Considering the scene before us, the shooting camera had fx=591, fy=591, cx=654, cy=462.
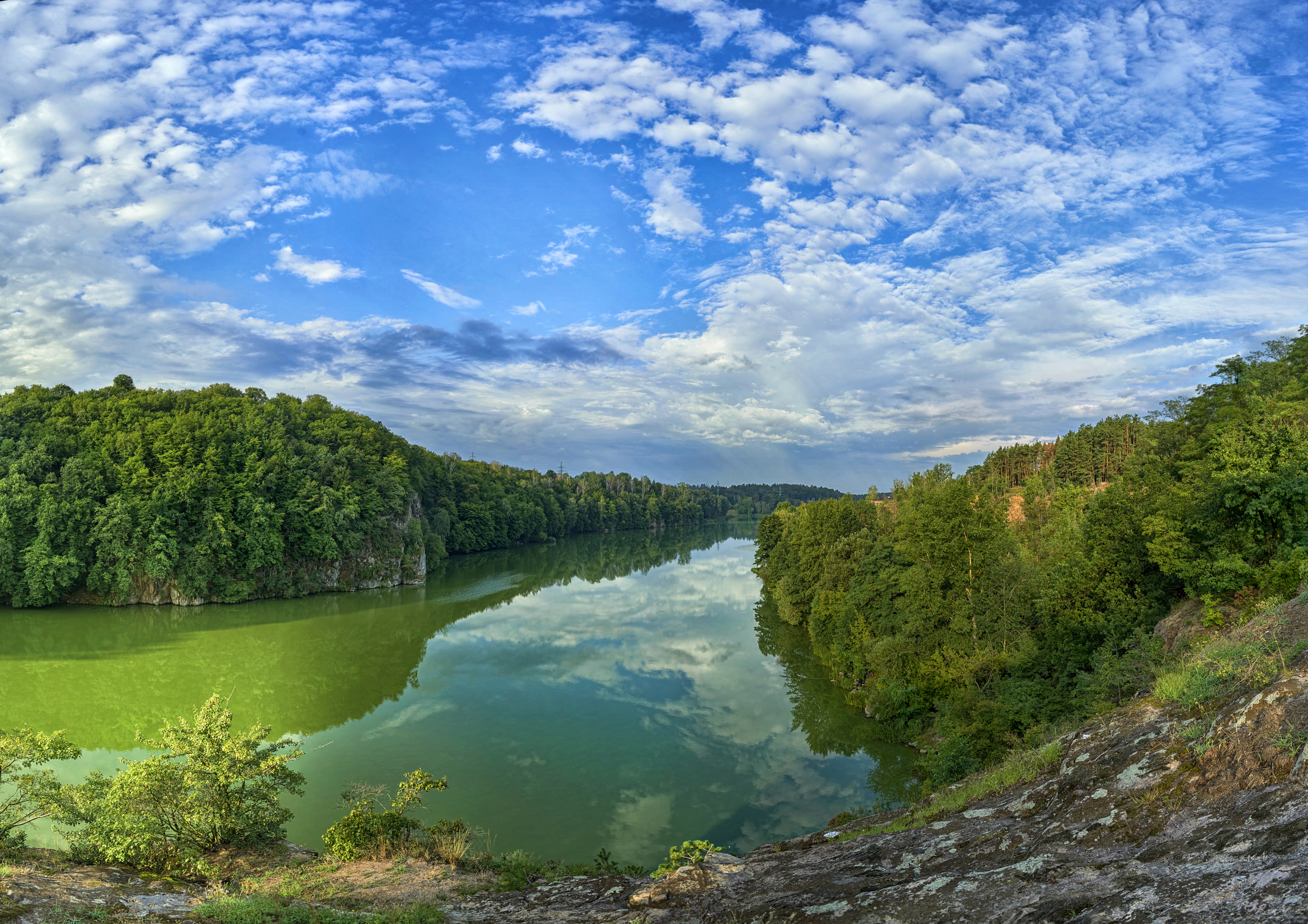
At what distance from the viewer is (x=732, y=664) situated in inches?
1229

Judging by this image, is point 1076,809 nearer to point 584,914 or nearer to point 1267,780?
point 1267,780

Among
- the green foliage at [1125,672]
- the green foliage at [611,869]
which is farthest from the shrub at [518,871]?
the green foliage at [1125,672]

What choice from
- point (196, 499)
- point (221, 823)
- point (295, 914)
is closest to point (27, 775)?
point (221, 823)

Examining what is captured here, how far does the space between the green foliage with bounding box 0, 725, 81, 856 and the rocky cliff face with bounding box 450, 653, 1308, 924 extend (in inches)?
348

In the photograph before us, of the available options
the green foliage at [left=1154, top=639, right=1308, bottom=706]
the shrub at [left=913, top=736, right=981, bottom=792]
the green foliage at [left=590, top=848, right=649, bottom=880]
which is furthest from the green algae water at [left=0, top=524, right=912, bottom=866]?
the green foliage at [left=1154, top=639, right=1308, bottom=706]

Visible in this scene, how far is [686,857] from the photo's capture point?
7484mm

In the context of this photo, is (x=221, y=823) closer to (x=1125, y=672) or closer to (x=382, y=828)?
(x=382, y=828)

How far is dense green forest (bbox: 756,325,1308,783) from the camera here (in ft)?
45.0

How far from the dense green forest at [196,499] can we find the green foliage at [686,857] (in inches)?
1904

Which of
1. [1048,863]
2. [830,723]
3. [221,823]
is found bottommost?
[830,723]

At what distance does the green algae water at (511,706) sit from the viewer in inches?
641

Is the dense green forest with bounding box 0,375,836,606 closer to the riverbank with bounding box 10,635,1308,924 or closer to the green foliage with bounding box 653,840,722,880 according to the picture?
the riverbank with bounding box 10,635,1308,924

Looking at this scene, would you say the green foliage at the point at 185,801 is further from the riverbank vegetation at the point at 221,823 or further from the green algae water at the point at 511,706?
the green algae water at the point at 511,706

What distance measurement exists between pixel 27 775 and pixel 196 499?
4390cm
